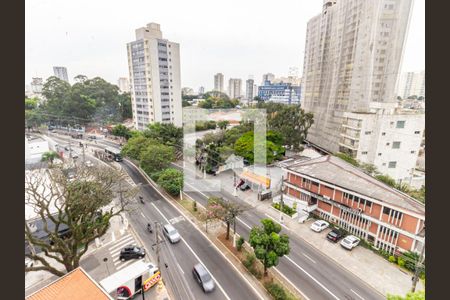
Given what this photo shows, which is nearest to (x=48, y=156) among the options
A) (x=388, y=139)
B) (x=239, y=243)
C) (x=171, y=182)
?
(x=171, y=182)

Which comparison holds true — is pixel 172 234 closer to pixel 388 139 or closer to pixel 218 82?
pixel 388 139

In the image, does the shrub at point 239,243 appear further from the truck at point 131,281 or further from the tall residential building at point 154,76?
the tall residential building at point 154,76

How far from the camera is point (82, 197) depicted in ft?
44.0

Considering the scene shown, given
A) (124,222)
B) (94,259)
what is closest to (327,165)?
(124,222)

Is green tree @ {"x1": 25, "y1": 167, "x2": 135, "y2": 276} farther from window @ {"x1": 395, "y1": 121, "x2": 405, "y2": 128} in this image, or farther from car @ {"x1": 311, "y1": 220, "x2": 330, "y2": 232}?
window @ {"x1": 395, "y1": 121, "x2": 405, "y2": 128}

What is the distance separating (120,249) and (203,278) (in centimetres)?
755

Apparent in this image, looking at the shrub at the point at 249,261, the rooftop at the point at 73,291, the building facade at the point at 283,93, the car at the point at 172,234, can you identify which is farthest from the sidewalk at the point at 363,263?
the building facade at the point at 283,93

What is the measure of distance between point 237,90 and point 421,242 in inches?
5001

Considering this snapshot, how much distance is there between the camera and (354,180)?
59.5 feet

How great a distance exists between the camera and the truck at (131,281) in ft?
36.9

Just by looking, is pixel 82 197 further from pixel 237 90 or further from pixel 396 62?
pixel 237 90

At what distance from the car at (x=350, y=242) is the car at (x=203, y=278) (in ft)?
35.0

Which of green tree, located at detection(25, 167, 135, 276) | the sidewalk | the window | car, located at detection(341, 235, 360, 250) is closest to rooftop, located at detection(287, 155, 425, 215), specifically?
car, located at detection(341, 235, 360, 250)

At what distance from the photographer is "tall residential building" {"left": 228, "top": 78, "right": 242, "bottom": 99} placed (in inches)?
5118
